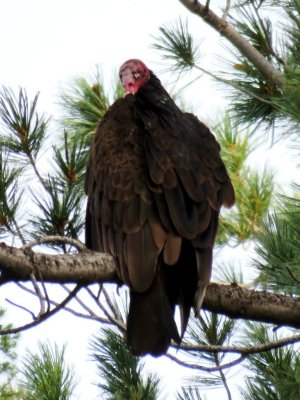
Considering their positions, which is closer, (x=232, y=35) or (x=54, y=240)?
(x=54, y=240)

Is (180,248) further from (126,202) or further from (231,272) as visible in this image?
(231,272)

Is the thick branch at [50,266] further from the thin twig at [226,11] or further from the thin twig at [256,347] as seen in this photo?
the thin twig at [226,11]

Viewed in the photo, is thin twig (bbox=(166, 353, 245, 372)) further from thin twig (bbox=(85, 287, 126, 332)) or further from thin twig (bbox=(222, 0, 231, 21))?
thin twig (bbox=(222, 0, 231, 21))

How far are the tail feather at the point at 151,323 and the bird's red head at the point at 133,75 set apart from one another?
1.09m

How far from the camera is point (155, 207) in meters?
3.42

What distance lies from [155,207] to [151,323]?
0.41m

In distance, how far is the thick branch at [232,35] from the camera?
4.44 meters

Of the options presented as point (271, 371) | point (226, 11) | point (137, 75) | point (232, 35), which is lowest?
point (271, 371)

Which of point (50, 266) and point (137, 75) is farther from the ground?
point (137, 75)

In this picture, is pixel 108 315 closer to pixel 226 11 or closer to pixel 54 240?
pixel 54 240

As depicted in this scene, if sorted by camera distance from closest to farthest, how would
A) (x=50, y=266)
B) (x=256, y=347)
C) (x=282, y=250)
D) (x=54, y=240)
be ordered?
(x=50, y=266)
(x=54, y=240)
(x=256, y=347)
(x=282, y=250)

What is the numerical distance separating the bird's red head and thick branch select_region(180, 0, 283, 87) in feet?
1.47

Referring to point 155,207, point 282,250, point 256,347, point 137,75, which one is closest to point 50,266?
point 155,207

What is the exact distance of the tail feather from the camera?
316 cm
